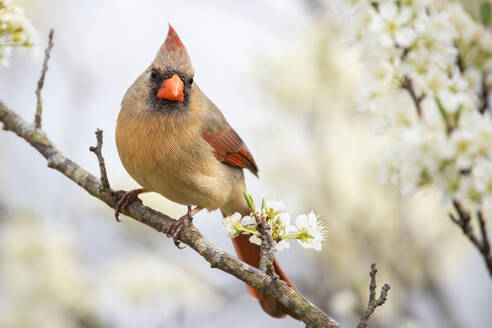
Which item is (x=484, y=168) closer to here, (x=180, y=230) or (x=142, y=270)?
(x=180, y=230)

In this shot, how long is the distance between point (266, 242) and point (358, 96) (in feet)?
1.81

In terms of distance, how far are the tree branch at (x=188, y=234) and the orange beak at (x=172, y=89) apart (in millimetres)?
465

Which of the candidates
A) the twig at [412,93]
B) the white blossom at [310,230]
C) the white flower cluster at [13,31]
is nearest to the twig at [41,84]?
the white flower cluster at [13,31]

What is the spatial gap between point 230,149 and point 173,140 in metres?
0.44

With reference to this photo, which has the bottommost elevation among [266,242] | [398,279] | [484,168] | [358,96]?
[266,242]

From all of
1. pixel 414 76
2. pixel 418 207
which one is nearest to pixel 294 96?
pixel 418 207

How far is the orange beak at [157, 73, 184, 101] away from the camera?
8.11 ft

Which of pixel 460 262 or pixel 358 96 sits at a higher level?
pixel 460 262

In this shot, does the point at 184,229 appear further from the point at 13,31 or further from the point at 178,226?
the point at 13,31

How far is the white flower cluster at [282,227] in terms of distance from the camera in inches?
69.4

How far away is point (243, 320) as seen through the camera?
4.74 metres

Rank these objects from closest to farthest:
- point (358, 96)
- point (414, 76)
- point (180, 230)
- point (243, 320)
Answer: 1. point (414, 76)
2. point (358, 96)
3. point (180, 230)
4. point (243, 320)

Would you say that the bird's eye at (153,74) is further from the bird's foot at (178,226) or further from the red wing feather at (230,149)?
the bird's foot at (178,226)

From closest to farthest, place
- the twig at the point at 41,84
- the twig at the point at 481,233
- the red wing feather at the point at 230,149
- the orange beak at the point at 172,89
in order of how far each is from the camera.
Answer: the twig at the point at 481,233 → the twig at the point at 41,84 → the orange beak at the point at 172,89 → the red wing feather at the point at 230,149
